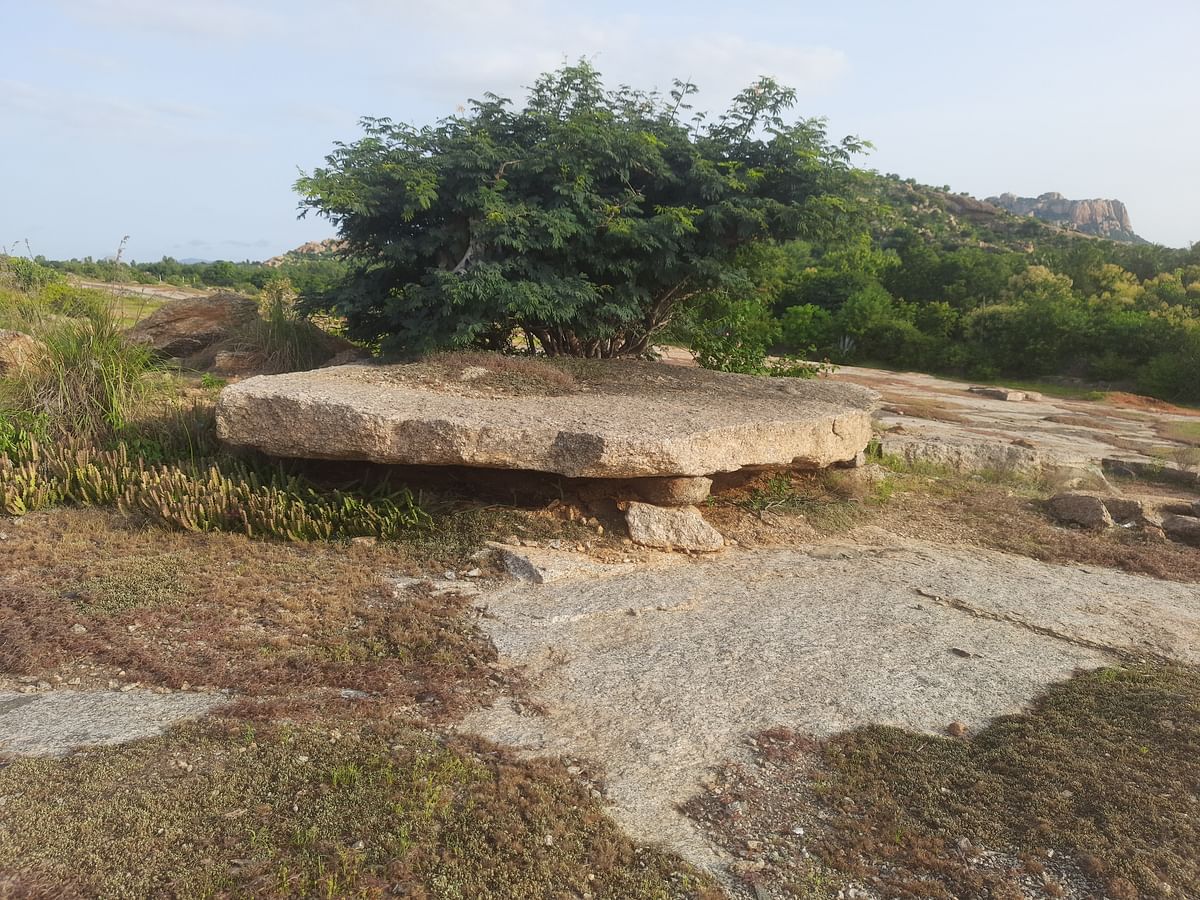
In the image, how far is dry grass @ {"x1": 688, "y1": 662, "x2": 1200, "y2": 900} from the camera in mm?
3150

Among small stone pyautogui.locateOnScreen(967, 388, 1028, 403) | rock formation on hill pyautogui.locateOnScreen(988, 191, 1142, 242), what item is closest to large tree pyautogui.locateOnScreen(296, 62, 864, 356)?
small stone pyautogui.locateOnScreen(967, 388, 1028, 403)

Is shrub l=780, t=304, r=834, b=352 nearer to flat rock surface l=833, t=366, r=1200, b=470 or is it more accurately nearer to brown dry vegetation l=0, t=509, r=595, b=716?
flat rock surface l=833, t=366, r=1200, b=470

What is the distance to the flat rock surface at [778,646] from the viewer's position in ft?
13.4

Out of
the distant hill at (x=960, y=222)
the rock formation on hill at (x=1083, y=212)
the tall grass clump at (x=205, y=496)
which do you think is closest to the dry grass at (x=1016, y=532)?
the tall grass clump at (x=205, y=496)

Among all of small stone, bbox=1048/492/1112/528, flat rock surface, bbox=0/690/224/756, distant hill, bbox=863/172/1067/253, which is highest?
distant hill, bbox=863/172/1067/253

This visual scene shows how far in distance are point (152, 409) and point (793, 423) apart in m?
6.09

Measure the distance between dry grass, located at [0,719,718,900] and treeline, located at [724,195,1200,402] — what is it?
56.5ft

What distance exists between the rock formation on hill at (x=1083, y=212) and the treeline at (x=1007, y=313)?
78740mm

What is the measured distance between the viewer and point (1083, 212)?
116 metres

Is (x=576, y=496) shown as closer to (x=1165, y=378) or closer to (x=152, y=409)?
(x=152, y=409)

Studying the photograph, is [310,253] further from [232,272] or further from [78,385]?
[78,385]

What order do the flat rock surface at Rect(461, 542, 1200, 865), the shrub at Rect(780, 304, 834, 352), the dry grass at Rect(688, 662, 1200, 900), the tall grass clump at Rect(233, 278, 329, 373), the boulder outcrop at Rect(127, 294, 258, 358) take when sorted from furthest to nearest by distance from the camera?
the shrub at Rect(780, 304, 834, 352) < the boulder outcrop at Rect(127, 294, 258, 358) < the tall grass clump at Rect(233, 278, 329, 373) < the flat rock surface at Rect(461, 542, 1200, 865) < the dry grass at Rect(688, 662, 1200, 900)

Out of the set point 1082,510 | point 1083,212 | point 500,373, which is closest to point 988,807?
point 500,373

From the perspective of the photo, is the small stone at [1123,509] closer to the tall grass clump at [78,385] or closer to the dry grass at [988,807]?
the dry grass at [988,807]
